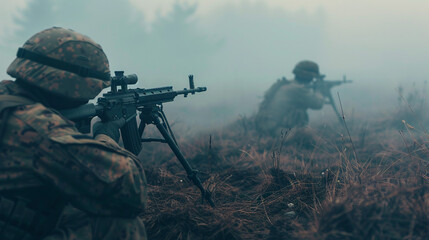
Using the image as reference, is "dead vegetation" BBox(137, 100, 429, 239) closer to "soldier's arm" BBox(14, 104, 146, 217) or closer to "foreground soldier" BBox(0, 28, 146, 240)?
"foreground soldier" BBox(0, 28, 146, 240)

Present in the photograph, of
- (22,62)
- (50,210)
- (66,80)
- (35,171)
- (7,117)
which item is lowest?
(50,210)

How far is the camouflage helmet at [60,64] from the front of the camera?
186cm

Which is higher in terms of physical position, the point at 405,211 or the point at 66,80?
the point at 66,80

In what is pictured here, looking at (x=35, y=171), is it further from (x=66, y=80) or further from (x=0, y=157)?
(x=66, y=80)

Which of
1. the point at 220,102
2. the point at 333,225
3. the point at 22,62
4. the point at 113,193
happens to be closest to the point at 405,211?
the point at 333,225

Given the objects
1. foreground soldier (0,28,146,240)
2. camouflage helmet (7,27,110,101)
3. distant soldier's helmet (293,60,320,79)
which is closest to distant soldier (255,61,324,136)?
distant soldier's helmet (293,60,320,79)

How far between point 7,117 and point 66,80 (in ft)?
1.31

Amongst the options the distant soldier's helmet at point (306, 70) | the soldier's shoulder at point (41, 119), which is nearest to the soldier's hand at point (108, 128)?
the soldier's shoulder at point (41, 119)

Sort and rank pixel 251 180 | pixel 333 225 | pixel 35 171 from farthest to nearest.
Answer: pixel 251 180, pixel 333 225, pixel 35 171

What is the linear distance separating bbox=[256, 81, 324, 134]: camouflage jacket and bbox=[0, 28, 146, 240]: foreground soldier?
6.59 meters

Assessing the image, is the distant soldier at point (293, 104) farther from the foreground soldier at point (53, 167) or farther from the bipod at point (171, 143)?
the foreground soldier at point (53, 167)

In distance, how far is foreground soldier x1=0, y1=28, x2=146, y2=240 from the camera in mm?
1654

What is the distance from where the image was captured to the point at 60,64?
1.93 meters

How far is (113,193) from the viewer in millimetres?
1710
